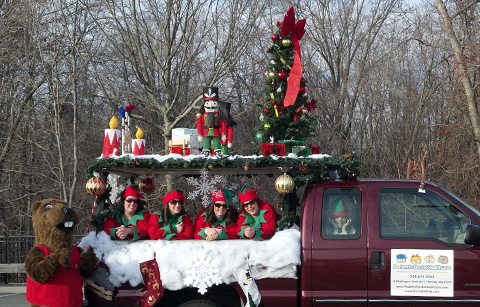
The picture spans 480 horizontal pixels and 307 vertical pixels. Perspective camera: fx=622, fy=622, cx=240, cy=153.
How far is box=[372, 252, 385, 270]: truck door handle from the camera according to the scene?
537 centimetres

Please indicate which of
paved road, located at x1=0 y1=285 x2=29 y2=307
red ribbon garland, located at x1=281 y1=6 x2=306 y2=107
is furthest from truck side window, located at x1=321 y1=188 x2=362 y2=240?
paved road, located at x1=0 y1=285 x2=29 y2=307

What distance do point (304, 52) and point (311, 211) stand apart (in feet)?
71.6

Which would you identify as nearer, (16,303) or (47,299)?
(47,299)

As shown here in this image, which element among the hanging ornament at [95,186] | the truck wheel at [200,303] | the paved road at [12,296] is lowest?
the paved road at [12,296]

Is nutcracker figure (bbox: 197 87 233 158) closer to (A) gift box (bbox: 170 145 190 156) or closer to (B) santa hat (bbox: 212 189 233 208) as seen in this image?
(A) gift box (bbox: 170 145 190 156)

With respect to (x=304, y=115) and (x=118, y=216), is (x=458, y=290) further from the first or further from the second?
(x=304, y=115)

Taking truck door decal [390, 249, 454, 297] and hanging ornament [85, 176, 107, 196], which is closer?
truck door decal [390, 249, 454, 297]

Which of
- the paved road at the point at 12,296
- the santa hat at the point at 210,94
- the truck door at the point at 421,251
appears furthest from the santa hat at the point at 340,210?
the paved road at the point at 12,296

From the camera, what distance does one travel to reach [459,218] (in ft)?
17.9

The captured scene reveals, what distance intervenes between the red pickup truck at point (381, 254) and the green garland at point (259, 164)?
137 millimetres

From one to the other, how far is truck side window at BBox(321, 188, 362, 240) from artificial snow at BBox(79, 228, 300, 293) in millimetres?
309

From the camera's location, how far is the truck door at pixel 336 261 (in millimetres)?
5367

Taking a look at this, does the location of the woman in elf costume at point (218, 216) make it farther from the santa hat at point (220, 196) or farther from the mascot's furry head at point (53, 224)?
the mascot's furry head at point (53, 224)

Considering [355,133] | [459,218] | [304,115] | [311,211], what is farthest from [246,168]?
[355,133]
